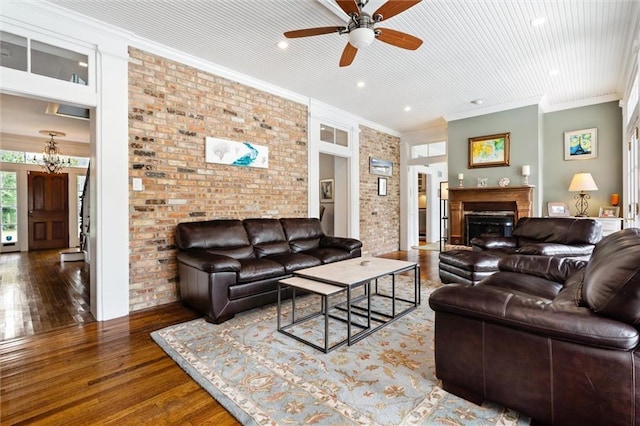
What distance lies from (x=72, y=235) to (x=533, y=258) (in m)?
9.95

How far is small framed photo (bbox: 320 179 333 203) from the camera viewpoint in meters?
7.67

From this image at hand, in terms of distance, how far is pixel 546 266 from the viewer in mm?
2670

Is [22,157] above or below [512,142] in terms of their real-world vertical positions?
above

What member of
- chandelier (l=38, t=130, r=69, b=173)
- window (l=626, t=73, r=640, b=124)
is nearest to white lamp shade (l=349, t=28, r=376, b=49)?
window (l=626, t=73, r=640, b=124)

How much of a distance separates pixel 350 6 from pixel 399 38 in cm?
56

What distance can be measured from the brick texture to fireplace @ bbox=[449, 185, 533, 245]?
3230mm

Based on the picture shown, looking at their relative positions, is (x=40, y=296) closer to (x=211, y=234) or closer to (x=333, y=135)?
(x=211, y=234)

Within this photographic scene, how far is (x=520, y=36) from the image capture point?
132 inches

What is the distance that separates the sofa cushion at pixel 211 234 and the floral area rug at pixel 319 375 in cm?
91

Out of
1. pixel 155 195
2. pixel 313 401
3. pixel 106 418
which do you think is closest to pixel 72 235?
pixel 155 195

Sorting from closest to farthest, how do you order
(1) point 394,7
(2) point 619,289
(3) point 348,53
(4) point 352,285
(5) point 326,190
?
(2) point 619,289 → (1) point 394,7 → (4) point 352,285 → (3) point 348,53 → (5) point 326,190

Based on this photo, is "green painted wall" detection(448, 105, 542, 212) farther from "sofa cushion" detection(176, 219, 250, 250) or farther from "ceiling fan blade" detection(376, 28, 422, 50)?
"sofa cushion" detection(176, 219, 250, 250)

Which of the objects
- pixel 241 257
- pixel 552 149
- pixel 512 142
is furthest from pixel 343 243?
pixel 552 149

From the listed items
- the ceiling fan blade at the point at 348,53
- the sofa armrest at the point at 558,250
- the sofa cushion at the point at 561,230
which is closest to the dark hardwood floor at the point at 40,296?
the ceiling fan blade at the point at 348,53
